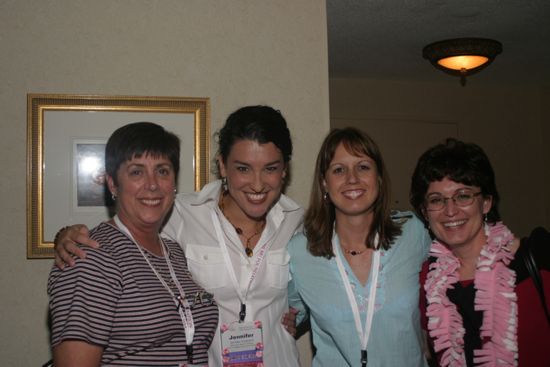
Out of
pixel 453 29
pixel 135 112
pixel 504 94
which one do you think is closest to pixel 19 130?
pixel 135 112

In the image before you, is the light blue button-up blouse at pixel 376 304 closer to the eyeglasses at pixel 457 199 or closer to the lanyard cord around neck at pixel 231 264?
the lanyard cord around neck at pixel 231 264

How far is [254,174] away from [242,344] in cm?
74

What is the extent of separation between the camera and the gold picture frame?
8.59 feet

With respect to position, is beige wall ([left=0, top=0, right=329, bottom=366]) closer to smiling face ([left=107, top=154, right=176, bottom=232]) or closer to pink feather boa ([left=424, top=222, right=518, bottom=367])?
smiling face ([left=107, top=154, right=176, bottom=232])

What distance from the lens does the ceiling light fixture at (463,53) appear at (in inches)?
191

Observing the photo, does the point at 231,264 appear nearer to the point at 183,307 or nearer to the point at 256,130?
the point at 183,307

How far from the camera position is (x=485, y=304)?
2016 mm

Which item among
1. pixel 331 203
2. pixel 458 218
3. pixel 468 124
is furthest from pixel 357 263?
pixel 468 124

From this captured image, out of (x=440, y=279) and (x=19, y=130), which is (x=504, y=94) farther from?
(x=19, y=130)

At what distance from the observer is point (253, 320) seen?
227 cm

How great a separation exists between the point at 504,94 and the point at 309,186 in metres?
6.13

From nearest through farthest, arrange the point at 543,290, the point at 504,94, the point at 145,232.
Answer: the point at 543,290, the point at 145,232, the point at 504,94

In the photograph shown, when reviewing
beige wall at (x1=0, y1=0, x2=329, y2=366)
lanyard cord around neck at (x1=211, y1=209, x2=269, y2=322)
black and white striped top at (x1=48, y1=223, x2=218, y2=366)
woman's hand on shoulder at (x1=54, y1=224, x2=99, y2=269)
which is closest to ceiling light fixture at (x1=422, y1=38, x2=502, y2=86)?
beige wall at (x1=0, y1=0, x2=329, y2=366)

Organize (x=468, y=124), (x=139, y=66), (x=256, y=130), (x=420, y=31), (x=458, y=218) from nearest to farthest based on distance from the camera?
(x=458, y=218) < (x=256, y=130) < (x=139, y=66) < (x=420, y=31) < (x=468, y=124)
